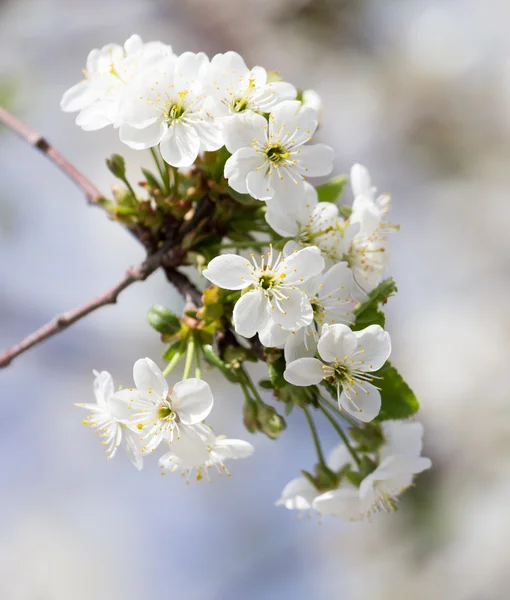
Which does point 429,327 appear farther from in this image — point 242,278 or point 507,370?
point 242,278

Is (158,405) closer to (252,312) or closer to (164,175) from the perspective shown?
(252,312)

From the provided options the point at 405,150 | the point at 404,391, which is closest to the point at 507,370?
→ the point at 405,150

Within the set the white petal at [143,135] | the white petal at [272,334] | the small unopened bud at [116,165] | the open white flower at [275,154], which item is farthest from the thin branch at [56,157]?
the white petal at [272,334]

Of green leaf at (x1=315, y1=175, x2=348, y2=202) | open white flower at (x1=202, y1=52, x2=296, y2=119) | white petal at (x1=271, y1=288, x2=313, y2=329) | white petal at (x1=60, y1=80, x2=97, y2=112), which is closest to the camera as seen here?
white petal at (x1=271, y1=288, x2=313, y2=329)

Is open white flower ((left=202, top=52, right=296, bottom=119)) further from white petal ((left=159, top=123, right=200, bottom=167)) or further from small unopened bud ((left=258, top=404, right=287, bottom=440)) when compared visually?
small unopened bud ((left=258, top=404, right=287, bottom=440))

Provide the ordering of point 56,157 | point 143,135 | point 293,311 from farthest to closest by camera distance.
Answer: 1. point 56,157
2. point 143,135
3. point 293,311

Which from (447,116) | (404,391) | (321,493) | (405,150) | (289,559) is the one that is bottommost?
(289,559)

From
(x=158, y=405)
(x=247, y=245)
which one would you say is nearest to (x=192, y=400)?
(x=158, y=405)

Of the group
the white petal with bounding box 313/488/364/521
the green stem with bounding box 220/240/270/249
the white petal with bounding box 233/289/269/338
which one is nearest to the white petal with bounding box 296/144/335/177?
the green stem with bounding box 220/240/270/249
